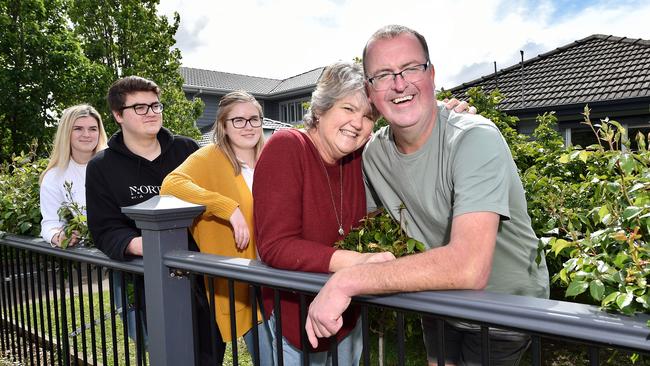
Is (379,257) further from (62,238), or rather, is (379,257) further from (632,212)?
(62,238)

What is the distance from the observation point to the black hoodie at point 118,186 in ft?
8.68

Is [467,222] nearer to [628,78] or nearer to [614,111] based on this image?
[614,111]

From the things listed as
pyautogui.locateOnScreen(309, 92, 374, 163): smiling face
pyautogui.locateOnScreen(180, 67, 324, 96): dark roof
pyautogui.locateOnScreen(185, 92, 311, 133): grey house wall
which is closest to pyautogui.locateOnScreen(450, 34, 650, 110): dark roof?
pyautogui.locateOnScreen(309, 92, 374, 163): smiling face

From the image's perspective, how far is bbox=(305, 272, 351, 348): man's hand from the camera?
155 centimetres

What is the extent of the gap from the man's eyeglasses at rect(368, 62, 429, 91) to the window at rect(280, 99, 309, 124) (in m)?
31.1

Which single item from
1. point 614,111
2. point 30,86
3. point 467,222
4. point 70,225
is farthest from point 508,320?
point 30,86

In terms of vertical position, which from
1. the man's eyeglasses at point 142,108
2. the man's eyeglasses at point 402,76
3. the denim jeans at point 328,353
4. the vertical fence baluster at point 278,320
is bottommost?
the denim jeans at point 328,353

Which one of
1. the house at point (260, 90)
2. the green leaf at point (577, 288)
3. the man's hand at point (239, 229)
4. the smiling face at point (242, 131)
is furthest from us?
the house at point (260, 90)

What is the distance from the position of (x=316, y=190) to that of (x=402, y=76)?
0.58m

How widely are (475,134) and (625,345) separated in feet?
2.60

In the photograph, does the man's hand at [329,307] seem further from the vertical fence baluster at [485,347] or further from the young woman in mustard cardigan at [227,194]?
the young woman in mustard cardigan at [227,194]

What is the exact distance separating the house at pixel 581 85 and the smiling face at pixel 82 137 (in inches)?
385

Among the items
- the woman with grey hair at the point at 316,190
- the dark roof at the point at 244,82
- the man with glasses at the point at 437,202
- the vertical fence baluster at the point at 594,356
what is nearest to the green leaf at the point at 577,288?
the vertical fence baluster at the point at 594,356

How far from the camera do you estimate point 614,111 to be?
12.4 m
